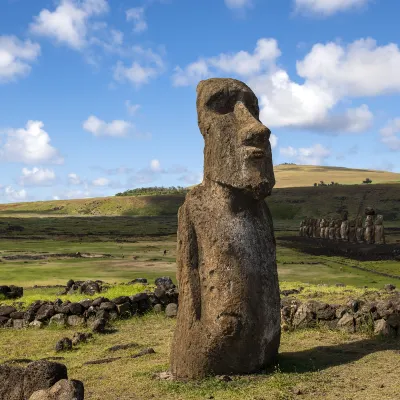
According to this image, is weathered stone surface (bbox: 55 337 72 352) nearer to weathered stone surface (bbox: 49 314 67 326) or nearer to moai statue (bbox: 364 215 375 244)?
weathered stone surface (bbox: 49 314 67 326)

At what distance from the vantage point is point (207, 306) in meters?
10.3

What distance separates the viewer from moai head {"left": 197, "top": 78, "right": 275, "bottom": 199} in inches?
404

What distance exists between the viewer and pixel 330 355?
11.7 metres

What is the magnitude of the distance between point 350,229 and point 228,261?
4428cm

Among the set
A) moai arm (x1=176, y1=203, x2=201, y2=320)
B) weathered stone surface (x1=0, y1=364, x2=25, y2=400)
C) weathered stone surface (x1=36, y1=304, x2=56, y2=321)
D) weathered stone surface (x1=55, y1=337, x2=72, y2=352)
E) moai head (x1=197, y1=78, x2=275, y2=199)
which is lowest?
weathered stone surface (x1=55, y1=337, x2=72, y2=352)

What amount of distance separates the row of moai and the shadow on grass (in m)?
35.2

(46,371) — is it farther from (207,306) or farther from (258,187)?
(258,187)

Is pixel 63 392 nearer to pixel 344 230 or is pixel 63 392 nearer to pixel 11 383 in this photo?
pixel 11 383

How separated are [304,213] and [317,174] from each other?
94459mm

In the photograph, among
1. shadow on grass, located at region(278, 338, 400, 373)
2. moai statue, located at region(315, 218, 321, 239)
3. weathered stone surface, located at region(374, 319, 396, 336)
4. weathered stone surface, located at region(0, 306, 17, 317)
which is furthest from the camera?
moai statue, located at region(315, 218, 321, 239)

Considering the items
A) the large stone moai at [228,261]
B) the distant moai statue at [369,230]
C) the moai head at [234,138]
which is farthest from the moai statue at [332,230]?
the large stone moai at [228,261]

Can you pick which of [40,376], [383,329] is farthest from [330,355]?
[40,376]

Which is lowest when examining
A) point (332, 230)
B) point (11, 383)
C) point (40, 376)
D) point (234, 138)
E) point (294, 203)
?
point (11, 383)

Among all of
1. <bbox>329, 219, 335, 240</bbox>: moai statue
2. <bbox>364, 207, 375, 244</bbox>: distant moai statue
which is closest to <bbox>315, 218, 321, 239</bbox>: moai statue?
<bbox>329, 219, 335, 240</bbox>: moai statue
